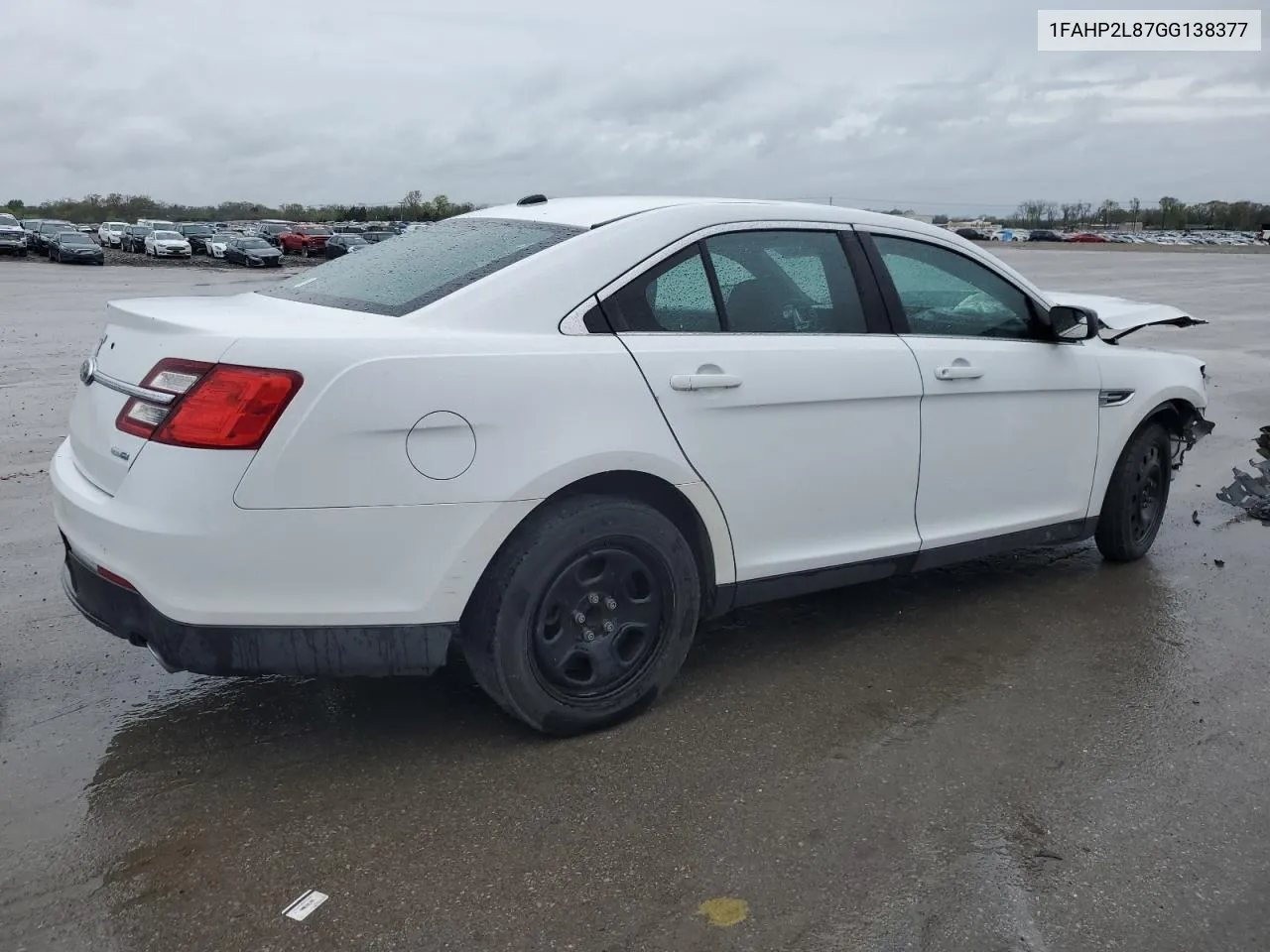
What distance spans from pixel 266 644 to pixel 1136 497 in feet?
13.5

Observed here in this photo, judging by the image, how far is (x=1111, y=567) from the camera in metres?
5.54

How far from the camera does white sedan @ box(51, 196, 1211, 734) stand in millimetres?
3061

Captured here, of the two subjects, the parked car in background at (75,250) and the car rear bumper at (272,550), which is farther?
the parked car in background at (75,250)

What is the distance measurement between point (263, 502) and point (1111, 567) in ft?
13.6

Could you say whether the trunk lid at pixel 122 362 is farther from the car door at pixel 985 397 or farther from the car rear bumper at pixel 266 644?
the car door at pixel 985 397

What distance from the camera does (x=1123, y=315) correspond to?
566 centimetres

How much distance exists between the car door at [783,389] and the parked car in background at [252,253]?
140 feet

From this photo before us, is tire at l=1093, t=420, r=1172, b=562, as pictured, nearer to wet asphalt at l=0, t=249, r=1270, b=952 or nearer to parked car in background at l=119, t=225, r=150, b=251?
wet asphalt at l=0, t=249, r=1270, b=952

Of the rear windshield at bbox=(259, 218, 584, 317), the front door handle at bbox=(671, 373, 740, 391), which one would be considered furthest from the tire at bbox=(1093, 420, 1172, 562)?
the rear windshield at bbox=(259, 218, 584, 317)

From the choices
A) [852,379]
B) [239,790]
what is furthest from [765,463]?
[239,790]

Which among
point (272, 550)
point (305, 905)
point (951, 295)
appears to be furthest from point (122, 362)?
point (951, 295)

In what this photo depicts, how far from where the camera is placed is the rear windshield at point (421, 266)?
357 cm

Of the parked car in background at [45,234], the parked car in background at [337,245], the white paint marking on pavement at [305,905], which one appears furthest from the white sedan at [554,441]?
the parked car in background at [45,234]

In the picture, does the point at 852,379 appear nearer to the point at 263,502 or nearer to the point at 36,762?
the point at 263,502
